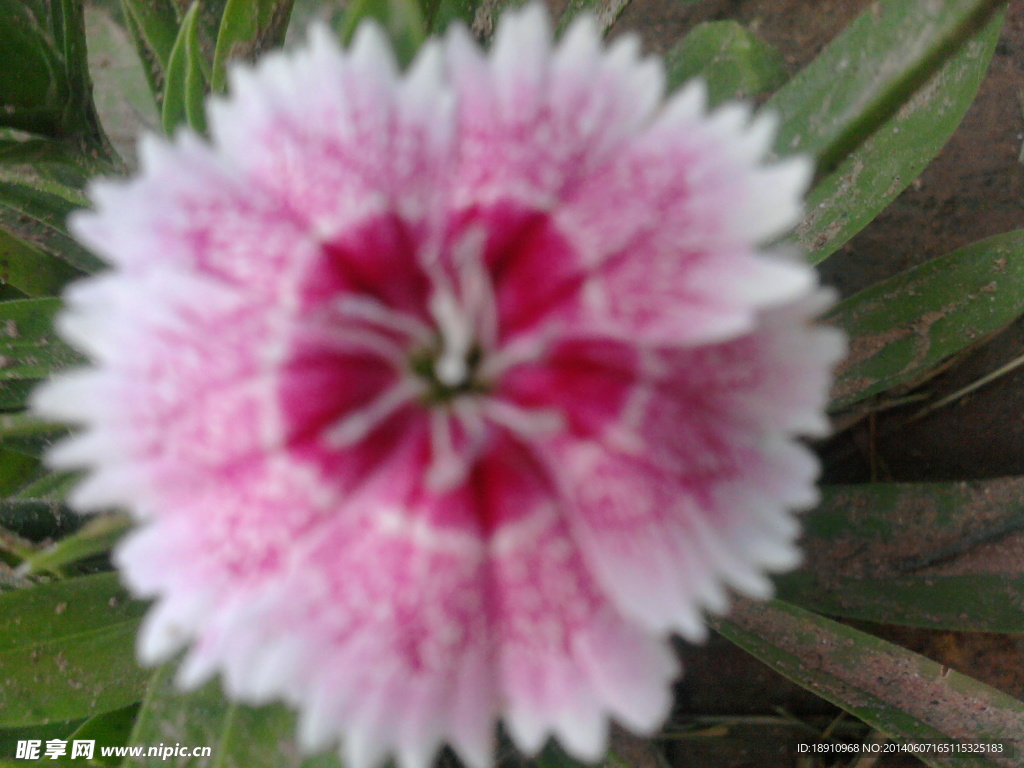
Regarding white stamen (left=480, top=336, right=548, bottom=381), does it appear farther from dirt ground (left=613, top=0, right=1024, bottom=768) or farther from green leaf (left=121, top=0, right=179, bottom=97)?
dirt ground (left=613, top=0, right=1024, bottom=768)

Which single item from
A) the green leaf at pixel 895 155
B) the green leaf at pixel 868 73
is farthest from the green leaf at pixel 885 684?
the green leaf at pixel 868 73

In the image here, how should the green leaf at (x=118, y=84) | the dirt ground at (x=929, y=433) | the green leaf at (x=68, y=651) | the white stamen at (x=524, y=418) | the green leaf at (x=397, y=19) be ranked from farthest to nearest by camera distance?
the green leaf at (x=118, y=84) → the dirt ground at (x=929, y=433) → the green leaf at (x=68, y=651) → the green leaf at (x=397, y=19) → the white stamen at (x=524, y=418)

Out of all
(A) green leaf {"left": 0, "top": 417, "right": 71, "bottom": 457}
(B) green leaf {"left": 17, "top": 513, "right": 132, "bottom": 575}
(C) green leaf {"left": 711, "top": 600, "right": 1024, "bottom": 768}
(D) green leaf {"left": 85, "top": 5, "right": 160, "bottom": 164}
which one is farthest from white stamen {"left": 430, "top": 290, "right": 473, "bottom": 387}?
(D) green leaf {"left": 85, "top": 5, "right": 160, "bottom": 164}

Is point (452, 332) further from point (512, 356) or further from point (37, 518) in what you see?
point (37, 518)

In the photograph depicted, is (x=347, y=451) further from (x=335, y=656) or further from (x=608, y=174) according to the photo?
(x=608, y=174)

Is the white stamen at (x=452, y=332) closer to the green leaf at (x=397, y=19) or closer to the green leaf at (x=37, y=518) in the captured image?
the green leaf at (x=397, y=19)

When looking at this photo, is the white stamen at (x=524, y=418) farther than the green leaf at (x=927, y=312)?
No
